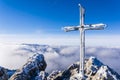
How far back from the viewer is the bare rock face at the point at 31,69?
65.6m

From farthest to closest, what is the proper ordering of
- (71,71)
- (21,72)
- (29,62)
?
1. (71,71)
2. (29,62)
3. (21,72)

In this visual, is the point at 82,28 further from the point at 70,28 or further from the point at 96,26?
the point at 70,28

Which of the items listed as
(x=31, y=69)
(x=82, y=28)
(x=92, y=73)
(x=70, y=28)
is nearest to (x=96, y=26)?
(x=82, y=28)

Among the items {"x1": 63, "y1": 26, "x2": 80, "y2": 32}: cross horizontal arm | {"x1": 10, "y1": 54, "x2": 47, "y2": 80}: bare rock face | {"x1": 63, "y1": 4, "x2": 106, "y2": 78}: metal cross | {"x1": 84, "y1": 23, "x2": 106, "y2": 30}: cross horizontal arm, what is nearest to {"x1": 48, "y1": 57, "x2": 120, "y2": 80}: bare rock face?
{"x1": 63, "y1": 4, "x2": 106, "y2": 78}: metal cross

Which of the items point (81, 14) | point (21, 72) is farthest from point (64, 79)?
point (81, 14)

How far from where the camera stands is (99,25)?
6294 cm

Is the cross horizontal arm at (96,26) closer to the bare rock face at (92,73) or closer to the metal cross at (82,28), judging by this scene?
the metal cross at (82,28)

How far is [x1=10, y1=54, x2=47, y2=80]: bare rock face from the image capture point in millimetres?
65625

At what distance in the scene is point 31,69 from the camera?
2734 inches

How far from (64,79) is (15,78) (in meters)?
11.4

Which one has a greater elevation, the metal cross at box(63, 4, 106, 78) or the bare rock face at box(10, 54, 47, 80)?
the metal cross at box(63, 4, 106, 78)

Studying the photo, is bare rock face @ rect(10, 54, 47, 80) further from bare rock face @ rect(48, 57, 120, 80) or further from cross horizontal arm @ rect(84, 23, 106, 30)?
cross horizontal arm @ rect(84, 23, 106, 30)

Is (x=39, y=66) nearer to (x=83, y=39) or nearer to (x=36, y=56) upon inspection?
(x=36, y=56)

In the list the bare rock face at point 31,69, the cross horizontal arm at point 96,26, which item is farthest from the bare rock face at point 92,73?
the cross horizontal arm at point 96,26
